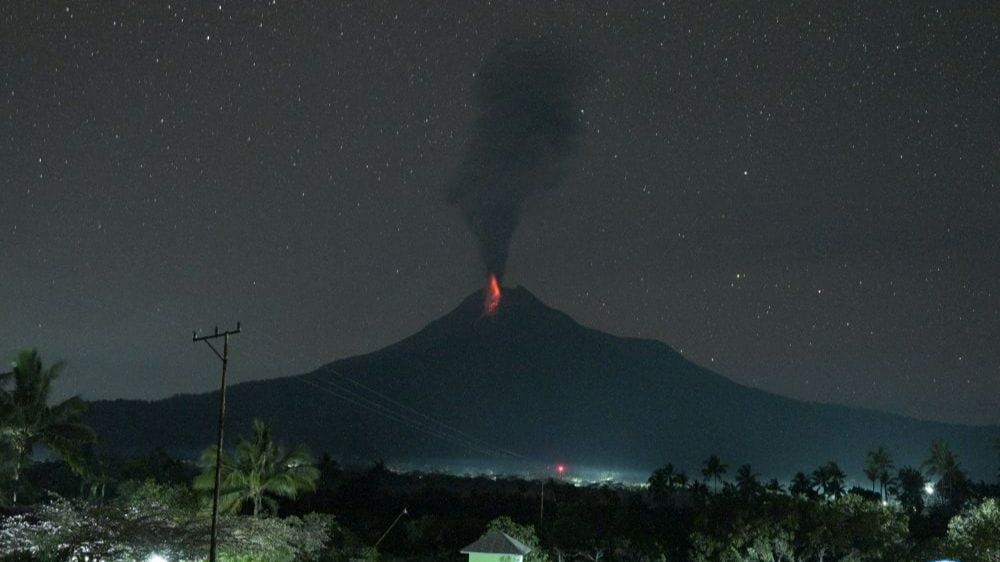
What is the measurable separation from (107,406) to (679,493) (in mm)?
137760

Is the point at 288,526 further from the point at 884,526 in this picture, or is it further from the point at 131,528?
the point at 884,526

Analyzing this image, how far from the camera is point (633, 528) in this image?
48938mm

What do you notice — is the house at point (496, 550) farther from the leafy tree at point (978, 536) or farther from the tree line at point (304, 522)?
the leafy tree at point (978, 536)

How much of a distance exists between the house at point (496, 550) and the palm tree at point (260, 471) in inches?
422

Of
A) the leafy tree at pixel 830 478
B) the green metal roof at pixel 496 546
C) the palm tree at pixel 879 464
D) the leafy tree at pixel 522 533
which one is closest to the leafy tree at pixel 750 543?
the leafy tree at pixel 522 533

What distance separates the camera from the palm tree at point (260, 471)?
3925 cm

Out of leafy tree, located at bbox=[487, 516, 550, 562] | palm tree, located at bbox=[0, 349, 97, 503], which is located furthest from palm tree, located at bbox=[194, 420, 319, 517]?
leafy tree, located at bbox=[487, 516, 550, 562]

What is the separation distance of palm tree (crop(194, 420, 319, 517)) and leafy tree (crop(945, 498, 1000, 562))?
80.5 ft

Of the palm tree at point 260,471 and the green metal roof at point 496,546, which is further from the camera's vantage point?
the palm tree at point 260,471

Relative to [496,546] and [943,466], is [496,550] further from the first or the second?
[943,466]

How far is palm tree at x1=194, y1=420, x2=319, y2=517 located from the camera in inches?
1545

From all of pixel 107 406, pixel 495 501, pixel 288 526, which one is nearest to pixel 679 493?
pixel 495 501

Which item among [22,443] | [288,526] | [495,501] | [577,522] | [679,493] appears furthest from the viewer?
[679,493]

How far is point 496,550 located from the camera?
32469 mm
